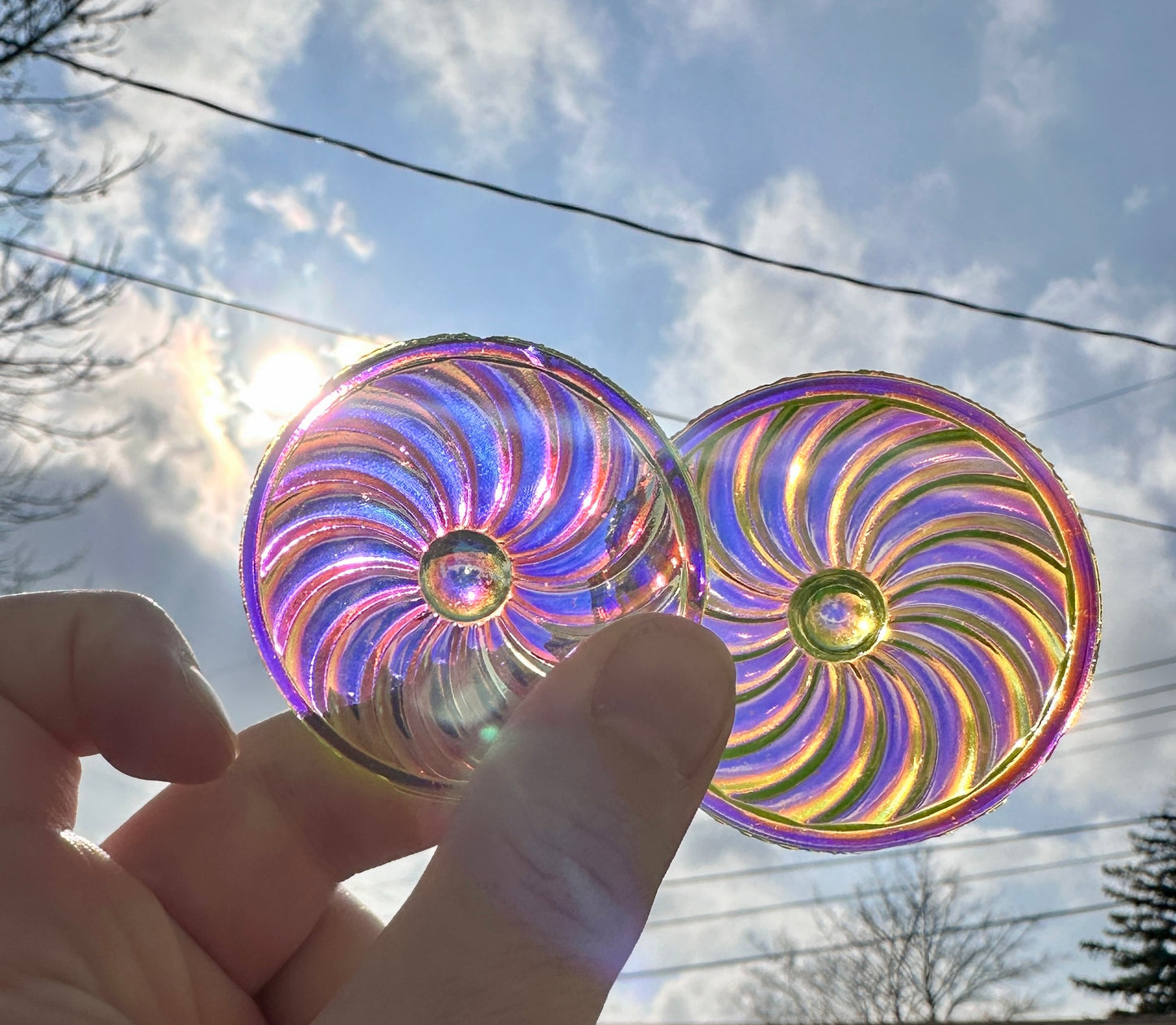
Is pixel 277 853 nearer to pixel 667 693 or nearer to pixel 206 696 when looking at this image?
pixel 206 696

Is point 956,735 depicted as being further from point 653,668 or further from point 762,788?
point 653,668

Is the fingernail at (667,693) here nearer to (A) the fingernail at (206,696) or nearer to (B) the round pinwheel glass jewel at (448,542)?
(B) the round pinwheel glass jewel at (448,542)

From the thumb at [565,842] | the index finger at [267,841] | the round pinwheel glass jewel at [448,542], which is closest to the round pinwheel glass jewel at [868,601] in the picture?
the round pinwheel glass jewel at [448,542]

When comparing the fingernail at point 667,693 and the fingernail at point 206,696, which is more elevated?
the fingernail at point 667,693

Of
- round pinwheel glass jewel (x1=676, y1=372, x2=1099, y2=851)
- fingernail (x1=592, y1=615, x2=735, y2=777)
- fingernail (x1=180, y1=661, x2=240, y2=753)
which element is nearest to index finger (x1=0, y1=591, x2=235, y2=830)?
fingernail (x1=180, y1=661, x2=240, y2=753)

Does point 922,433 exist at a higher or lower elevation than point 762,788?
higher

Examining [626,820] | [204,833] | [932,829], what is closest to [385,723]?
[204,833]

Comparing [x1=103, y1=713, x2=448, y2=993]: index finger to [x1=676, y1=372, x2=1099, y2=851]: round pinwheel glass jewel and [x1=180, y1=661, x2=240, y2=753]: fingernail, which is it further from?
[x1=676, y1=372, x2=1099, y2=851]: round pinwheel glass jewel
